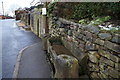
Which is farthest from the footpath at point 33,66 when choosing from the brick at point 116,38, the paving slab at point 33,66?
the brick at point 116,38

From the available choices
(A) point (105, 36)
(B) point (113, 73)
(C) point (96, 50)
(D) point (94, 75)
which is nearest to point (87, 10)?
(C) point (96, 50)

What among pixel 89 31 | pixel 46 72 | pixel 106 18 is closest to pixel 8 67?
pixel 46 72

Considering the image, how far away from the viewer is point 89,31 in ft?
15.8

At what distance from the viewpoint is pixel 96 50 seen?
4605 millimetres

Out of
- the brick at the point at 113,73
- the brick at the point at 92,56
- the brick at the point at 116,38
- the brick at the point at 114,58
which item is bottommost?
the brick at the point at 113,73

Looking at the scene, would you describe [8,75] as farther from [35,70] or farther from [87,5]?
[87,5]

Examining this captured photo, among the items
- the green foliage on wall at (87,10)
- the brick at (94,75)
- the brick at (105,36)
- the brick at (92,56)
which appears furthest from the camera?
the green foliage on wall at (87,10)

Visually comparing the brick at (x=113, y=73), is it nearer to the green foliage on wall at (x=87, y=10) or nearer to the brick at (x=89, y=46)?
the brick at (x=89, y=46)

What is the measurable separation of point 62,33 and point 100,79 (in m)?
3.48

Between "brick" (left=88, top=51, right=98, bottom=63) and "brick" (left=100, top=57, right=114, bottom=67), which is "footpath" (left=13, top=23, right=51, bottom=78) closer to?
"brick" (left=88, top=51, right=98, bottom=63)

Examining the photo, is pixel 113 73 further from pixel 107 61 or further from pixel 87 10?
pixel 87 10

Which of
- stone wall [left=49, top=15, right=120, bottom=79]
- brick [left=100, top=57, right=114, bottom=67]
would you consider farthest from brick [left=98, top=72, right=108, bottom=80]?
brick [left=100, top=57, right=114, bottom=67]

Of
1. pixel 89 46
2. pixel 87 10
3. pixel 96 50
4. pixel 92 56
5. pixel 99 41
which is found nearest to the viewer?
pixel 99 41

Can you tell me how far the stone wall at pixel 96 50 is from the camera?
12.8 ft
